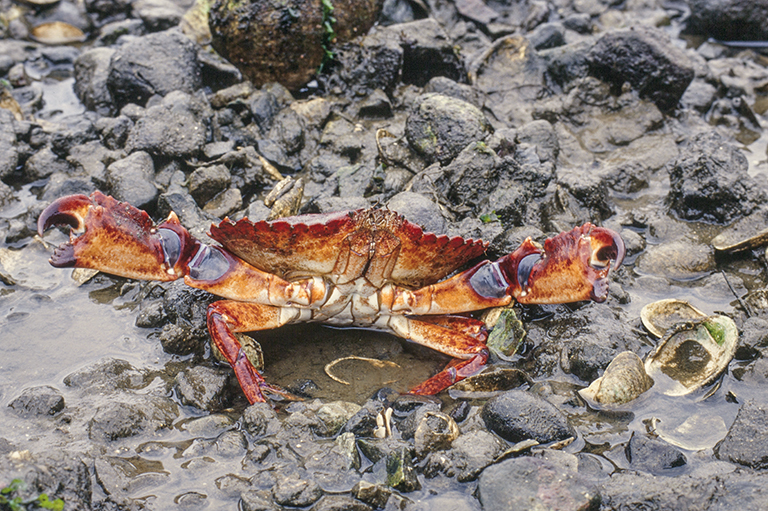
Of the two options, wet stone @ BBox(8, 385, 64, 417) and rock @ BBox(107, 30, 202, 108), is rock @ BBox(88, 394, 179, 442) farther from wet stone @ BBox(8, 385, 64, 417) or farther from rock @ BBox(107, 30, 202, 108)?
rock @ BBox(107, 30, 202, 108)

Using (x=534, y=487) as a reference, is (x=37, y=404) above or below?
below

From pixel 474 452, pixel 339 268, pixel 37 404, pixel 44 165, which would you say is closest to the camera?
pixel 474 452

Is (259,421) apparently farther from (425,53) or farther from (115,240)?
(425,53)

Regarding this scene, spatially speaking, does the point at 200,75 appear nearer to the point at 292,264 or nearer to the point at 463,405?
the point at 292,264

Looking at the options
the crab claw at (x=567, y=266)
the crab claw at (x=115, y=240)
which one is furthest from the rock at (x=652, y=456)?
the crab claw at (x=115, y=240)

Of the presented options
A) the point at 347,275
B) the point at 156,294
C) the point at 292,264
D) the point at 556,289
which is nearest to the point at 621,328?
the point at 556,289

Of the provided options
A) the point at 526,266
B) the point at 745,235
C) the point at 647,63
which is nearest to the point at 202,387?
the point at 526,266
